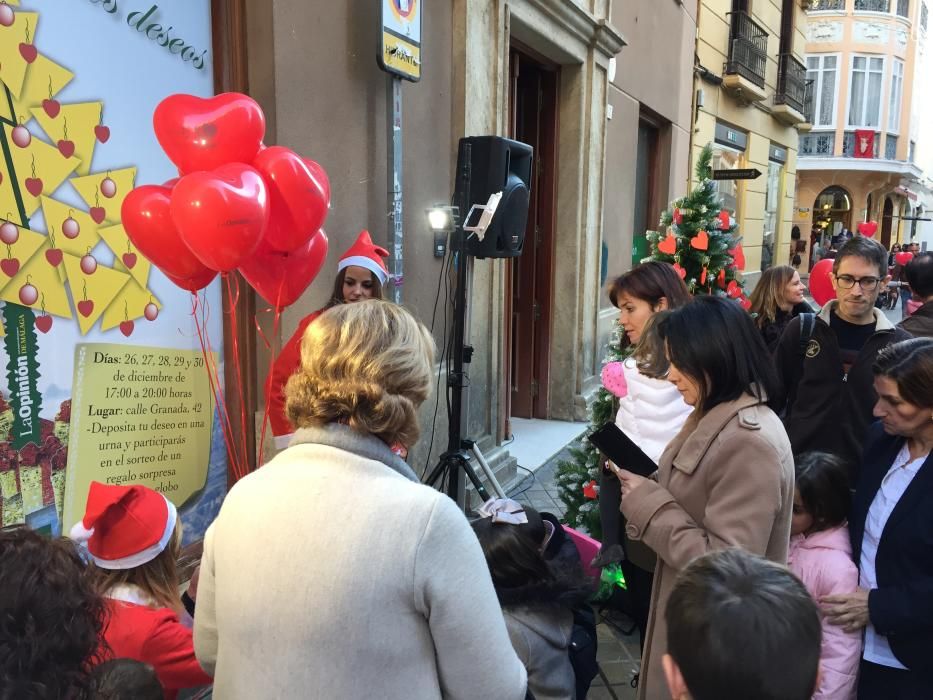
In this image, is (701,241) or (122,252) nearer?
(122,252)

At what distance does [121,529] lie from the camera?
176cm

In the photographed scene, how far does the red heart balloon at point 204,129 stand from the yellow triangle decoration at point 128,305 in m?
0.90

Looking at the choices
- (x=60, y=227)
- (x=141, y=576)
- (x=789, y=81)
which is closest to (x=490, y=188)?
(x=60, y=227)

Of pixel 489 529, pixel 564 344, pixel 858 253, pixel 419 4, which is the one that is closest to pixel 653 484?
pixel 489 529

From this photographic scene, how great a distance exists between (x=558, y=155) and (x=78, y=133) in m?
5.18

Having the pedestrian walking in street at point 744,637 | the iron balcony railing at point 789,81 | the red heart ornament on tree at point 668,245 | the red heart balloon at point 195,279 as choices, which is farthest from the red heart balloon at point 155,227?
the iron balcony railing at point 789,81

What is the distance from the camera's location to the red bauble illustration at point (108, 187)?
279cm

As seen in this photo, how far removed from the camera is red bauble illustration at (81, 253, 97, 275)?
2.74 metres

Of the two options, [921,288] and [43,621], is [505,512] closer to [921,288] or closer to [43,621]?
[43,621]

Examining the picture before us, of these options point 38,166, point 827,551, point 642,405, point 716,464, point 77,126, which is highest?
point 77,126

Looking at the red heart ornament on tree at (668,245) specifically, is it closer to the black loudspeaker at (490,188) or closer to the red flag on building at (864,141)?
the black loudspeaker at (490,188)

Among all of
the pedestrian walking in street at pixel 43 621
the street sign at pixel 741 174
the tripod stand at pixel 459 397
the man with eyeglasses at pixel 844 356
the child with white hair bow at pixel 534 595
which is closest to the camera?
the pedestrian walking in street at pixel 43 621

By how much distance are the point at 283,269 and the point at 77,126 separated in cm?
97

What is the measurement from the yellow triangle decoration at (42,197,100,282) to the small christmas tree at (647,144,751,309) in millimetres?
2794
